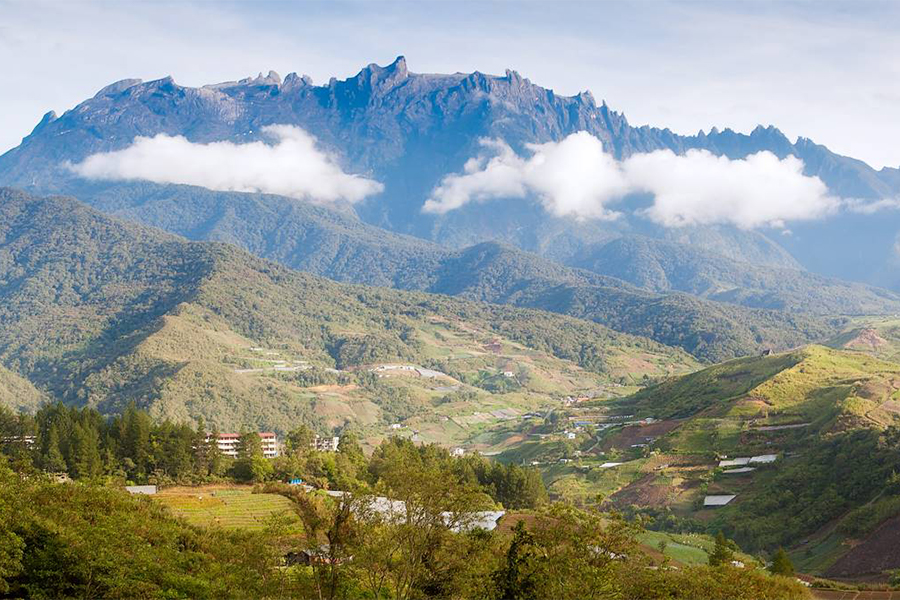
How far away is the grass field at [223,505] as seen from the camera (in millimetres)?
59219

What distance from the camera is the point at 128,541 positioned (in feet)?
124

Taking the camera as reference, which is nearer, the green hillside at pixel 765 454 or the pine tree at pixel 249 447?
the green hillside at pixel 765 454

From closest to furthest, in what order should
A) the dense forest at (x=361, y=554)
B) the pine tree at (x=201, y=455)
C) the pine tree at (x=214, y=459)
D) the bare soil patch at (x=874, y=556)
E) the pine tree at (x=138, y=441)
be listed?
the dense forest at (x=361, y=554)
the bare soil patch at (x=874, y=556)
the pine tree at (x=138, y=441)
the pine tree at (x=201, y=455)
the pine tree at (x=214, y=459)

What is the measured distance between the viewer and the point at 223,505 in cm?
6644

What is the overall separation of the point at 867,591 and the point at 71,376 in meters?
182

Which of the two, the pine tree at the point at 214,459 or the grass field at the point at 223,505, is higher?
the pine tree at the point at 214,459

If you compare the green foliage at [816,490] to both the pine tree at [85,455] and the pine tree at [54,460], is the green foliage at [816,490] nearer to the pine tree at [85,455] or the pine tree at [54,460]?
the pine tree at [85,455]

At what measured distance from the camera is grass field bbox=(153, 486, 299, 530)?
59219mm

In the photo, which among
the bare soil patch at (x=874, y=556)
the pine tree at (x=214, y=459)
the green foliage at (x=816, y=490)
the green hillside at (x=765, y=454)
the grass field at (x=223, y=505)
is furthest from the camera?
the green foliage at (x=816, y=490)

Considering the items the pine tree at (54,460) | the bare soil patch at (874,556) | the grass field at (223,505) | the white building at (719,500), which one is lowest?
the white building at (719,500)

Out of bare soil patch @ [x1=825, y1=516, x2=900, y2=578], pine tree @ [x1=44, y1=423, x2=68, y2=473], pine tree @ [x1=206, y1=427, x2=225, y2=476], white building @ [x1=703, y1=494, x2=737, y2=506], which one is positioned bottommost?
white building @ [x1=703, y1=494, x2=737, y2=506]

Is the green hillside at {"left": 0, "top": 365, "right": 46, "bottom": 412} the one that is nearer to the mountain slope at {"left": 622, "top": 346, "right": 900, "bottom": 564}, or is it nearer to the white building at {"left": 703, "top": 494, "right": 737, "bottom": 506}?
the mountain slope at {"left": 622, "top": 346, "right": 900, "bottom": 564}

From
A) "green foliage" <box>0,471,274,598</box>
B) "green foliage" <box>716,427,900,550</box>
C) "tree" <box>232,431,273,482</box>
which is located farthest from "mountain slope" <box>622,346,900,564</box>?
"green foliage" <box>0,471,274,598</box>

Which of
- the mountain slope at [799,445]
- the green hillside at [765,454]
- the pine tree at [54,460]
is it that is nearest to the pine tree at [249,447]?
the pine tree at [54,460]
